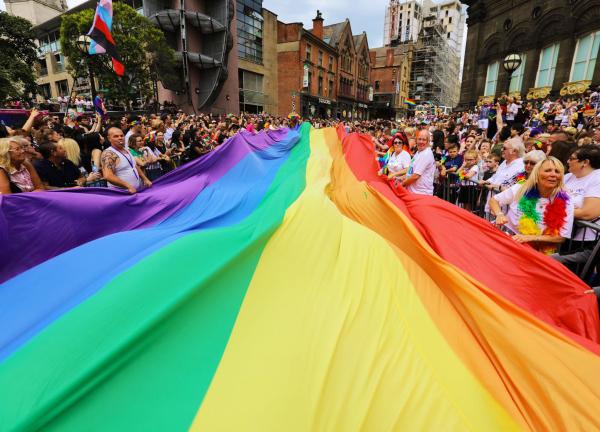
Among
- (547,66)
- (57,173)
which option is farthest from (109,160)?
(547,66)

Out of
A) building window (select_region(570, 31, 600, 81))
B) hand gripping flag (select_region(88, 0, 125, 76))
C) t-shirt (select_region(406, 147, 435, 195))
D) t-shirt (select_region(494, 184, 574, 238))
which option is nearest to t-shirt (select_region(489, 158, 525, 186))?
t-shirt (select_region(406, 147, 435, 195))

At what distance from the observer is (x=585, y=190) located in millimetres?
3084

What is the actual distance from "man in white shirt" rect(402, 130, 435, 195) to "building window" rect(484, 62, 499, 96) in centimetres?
2271

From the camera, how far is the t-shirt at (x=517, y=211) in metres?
2.72

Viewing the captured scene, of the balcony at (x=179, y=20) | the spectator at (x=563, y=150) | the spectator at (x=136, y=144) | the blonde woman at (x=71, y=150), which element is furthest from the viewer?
the balcony at (x=179, y=20)

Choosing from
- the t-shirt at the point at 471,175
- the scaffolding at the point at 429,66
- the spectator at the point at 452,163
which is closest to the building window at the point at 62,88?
the spectator at the point at 452,163

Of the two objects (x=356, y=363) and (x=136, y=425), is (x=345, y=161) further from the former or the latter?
(x=136, y=425)

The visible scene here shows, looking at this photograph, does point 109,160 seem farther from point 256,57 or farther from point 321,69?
point 321,69

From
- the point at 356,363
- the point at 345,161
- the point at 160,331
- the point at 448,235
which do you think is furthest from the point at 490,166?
the point at 160,331

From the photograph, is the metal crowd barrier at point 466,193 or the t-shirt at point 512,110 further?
the t-shirt at point 512,110

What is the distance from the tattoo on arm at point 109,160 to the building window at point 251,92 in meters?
26.5

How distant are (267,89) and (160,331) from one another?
108 ft

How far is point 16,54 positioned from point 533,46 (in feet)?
123

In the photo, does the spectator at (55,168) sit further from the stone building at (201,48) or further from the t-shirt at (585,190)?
the stone building at (201,48)
